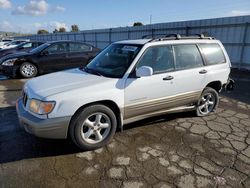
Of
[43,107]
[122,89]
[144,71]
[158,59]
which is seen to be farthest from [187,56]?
[43,107]

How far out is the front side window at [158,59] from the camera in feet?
12.7

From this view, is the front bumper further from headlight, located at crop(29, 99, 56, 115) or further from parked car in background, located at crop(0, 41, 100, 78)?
parked car in background, located at crop(0, 41, 100, 78)

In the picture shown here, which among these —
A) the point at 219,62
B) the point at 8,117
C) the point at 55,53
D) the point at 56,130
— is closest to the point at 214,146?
the point at 219,62

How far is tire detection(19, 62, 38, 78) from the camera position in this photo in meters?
9.02

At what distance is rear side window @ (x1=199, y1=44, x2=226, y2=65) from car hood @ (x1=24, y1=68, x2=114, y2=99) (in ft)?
7.59

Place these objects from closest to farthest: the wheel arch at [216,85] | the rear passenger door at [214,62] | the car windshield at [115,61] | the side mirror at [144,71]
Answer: the side mirror at [144,71], the car windshield at [115,61], the rear passenger door at [214,62], the wheel arch at [216,85]

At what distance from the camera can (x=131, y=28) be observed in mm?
16609

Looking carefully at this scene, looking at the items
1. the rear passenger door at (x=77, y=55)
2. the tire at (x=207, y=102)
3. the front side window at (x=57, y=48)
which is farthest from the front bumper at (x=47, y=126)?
the rear passenger door at (x=77, y=55)

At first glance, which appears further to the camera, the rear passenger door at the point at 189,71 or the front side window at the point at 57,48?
the front side window at the point at 57,48

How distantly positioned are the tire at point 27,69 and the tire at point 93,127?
21.9 feet

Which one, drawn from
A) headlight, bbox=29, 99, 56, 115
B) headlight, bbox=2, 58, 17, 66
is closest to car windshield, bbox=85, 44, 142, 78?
headlight, bbox=29, 99, 56, 115

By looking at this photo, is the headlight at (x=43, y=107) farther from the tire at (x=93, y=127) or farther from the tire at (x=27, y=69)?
the tire at (x=27, y=69)

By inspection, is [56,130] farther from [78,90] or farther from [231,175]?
[231,175]

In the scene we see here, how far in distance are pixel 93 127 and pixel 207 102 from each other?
2.81 metres
